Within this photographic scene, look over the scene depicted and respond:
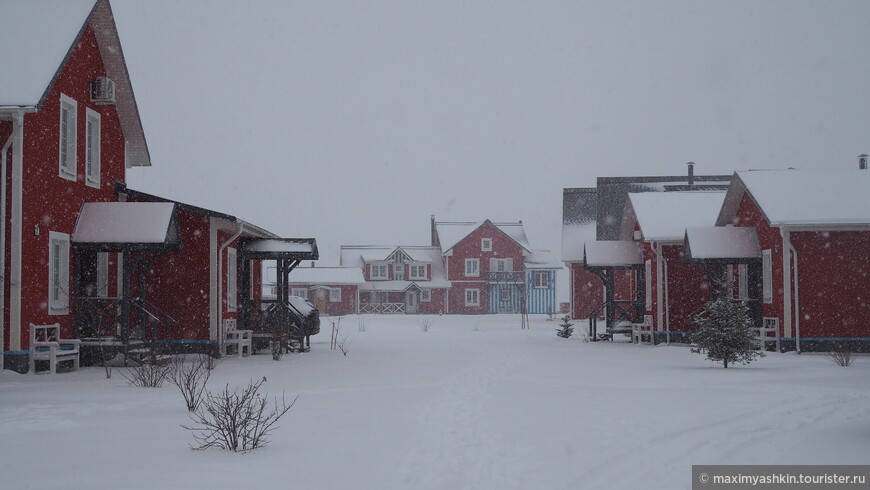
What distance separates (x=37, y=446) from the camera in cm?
782

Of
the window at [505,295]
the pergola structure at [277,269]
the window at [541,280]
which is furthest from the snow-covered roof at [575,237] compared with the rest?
the pergola structure at [277,269]

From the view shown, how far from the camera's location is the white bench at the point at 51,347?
14969 millimetres

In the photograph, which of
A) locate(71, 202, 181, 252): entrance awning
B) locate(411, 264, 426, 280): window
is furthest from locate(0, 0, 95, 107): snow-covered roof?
locate(411, 264, 426, 280): window

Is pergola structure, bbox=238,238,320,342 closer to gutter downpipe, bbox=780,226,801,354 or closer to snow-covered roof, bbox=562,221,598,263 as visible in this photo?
gutter downpipe, bbox=780,226,801,354

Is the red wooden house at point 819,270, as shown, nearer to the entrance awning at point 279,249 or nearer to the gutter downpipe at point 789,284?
the gutter downpipe at point 789,284

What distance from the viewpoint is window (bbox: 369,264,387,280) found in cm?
5956

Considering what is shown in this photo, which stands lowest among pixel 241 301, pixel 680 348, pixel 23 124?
pixel 680 348

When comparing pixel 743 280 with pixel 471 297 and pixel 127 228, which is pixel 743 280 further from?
pixel 471 297

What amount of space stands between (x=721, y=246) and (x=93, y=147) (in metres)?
16.0

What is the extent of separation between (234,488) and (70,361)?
39.0ft

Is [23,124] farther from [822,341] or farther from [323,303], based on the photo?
[323,303]

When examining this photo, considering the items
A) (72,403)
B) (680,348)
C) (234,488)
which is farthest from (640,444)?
(680,348)

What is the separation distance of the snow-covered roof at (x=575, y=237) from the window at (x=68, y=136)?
30.0 meters

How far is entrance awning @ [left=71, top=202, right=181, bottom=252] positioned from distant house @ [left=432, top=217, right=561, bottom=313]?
41.2m
